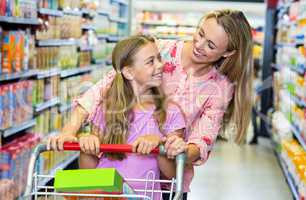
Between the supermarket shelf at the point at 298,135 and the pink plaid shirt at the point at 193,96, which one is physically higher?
the pink plaid shirt at the point at 193,96

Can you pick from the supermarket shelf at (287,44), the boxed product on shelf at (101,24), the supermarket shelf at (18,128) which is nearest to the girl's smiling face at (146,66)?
the supermarket shelf at (18,128)

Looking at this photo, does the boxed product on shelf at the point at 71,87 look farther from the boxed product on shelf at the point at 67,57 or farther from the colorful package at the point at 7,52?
the colorful package at the point at 7,52

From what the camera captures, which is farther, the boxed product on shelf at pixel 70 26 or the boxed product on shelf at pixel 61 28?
the boxed product on shelf at pixel 70 26

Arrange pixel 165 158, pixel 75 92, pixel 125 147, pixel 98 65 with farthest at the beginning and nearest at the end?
pixel 98 65 → pixel 75 92 → pixel 165 158 → pixel 125 147

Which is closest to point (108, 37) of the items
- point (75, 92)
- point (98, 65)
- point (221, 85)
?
point (98, 65)

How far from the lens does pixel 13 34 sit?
390 cm

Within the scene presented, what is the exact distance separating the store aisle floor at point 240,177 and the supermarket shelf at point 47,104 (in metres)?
1.55

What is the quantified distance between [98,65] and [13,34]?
304 centimetres

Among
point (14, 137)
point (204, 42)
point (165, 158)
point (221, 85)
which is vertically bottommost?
point (14, 137)

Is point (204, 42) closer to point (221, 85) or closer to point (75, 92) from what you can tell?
point (221, 85)

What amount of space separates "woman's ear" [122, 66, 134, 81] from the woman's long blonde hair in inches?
15.5

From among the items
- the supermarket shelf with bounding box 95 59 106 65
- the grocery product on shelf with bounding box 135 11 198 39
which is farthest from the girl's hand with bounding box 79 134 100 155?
the grocery product on shelf with bounding box 135 11 198 39

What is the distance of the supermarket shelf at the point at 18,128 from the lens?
385 cm

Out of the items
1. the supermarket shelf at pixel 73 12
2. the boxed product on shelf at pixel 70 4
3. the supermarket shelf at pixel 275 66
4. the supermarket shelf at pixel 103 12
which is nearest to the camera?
the boxed product on shelf at pixel 70 4
